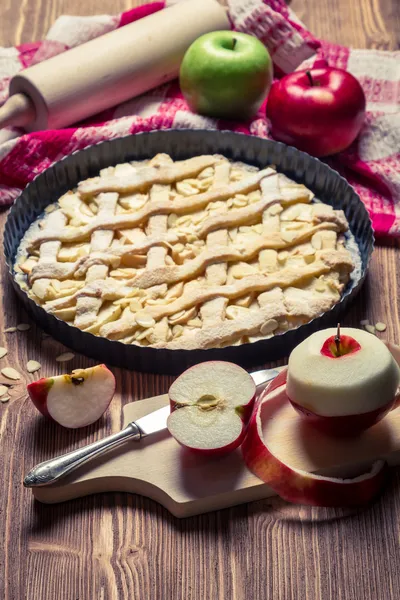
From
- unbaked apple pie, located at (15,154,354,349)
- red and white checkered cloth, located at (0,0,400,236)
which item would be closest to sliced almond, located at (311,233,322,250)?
unbaked apple pie, located at (15,154,354,349)

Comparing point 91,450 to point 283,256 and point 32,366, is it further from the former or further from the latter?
point 283,256

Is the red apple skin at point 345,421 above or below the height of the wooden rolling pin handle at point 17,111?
below

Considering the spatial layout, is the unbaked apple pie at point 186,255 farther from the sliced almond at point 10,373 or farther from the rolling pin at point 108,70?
the rolling pin at point 108,70

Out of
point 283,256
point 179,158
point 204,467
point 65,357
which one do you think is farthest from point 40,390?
point 179,158

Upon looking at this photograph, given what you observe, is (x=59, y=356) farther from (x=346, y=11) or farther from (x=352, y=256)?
(x=346, y=11)

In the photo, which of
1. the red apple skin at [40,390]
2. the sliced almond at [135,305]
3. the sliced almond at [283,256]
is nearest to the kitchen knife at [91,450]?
the red apple skin at [40,390]
